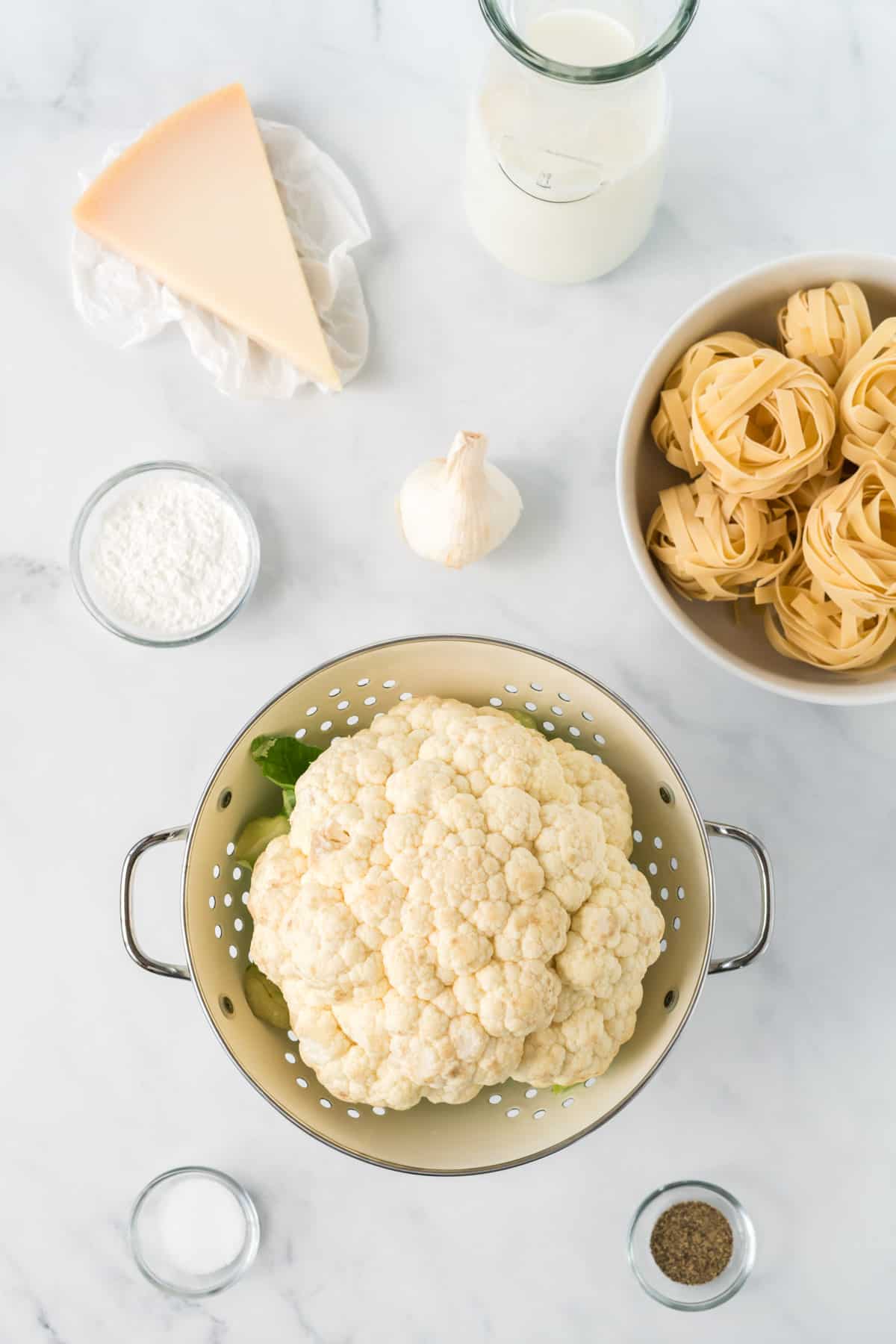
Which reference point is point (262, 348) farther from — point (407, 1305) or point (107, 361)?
point (407, 1305)

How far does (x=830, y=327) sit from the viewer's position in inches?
42.9

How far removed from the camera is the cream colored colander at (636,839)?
1.05 metres

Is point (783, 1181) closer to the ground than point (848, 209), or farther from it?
closer to the ground

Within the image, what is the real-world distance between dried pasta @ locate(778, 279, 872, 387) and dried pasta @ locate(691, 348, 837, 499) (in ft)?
0.12

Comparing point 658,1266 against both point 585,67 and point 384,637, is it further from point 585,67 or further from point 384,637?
point 585,67

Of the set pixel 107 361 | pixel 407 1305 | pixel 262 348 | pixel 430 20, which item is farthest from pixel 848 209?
pixel 407 1305

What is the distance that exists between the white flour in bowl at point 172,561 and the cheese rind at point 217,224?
0.64 ft

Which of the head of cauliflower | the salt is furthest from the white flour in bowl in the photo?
the salt

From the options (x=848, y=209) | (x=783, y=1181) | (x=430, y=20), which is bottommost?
(x=783, y=1181)

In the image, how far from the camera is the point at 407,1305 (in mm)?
1279

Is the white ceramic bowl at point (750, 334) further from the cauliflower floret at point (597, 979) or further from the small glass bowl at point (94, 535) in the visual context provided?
the small glass bowl at point (94, 535)

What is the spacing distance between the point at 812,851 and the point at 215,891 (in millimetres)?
671

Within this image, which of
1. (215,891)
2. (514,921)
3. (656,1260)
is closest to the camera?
(514,921)

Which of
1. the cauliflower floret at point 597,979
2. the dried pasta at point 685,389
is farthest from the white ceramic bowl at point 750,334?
the cauliflower floret at point 597,979
